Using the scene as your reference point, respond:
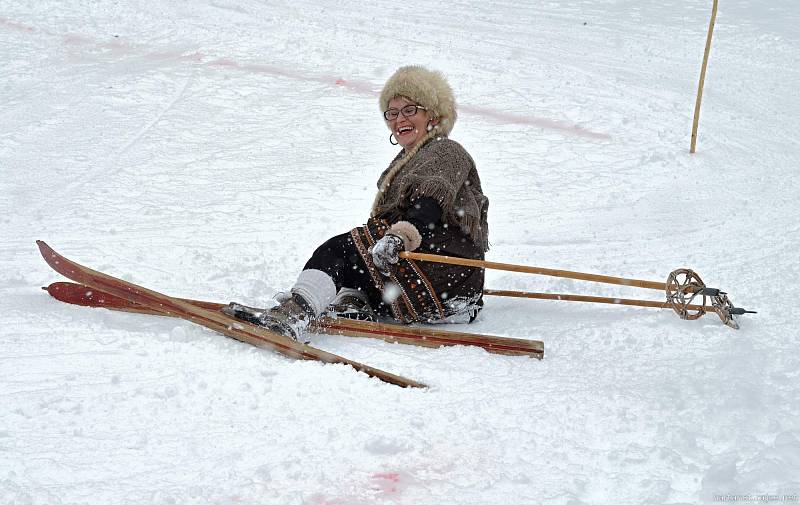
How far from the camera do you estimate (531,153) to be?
22.1ft

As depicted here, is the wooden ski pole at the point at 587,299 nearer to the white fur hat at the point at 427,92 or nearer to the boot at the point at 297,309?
the white fur hat at the point at 427,92

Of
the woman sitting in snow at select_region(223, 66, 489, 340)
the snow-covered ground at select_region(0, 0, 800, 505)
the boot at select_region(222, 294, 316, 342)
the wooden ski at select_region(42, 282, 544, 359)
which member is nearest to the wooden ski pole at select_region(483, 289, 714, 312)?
the snow-covered ground at select_region(0, 0, 800, 505)

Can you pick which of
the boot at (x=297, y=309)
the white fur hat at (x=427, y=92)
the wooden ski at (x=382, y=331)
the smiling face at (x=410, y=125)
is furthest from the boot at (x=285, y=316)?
the white fur hat at (x=427, y=92)

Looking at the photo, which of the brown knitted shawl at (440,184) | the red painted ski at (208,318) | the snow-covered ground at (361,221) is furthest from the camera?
the brown knitted shawl at (440,184)

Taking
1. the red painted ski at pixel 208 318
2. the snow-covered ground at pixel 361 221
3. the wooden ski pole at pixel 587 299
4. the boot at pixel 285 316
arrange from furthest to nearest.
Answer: the wooden ski pole at pixel 587 299 < the boot at pixel 285 316 < the red painted ski at pixel 208 318 < the snow-covered ground at pixel 361 221

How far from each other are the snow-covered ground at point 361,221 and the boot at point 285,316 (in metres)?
0.15

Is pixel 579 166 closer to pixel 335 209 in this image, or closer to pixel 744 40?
pixel 335 209

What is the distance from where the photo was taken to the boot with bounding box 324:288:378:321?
3.75 m

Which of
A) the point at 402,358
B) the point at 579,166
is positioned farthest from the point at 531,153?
the point at 402,358

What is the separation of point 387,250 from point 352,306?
0.50m

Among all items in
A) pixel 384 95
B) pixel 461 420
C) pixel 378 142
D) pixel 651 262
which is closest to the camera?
pixel 461 420

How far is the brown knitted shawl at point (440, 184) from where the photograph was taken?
3.51 meters

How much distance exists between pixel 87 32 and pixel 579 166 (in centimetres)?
664

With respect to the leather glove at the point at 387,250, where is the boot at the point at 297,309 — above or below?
below
